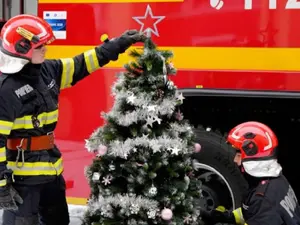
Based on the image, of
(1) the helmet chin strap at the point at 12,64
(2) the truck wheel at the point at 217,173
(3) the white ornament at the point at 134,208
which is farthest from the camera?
(2) the truck wheel at the point at 217,173

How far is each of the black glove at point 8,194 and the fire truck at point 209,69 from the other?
115cm

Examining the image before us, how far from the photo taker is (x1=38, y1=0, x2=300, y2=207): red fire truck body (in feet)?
12.9

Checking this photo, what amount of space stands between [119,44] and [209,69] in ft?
2.44

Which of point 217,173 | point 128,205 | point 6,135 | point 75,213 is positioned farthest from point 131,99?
point 75,213

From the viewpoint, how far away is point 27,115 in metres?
3.48

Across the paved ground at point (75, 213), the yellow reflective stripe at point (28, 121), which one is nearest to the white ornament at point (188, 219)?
the yellow reflective stripe at point (28, 121)

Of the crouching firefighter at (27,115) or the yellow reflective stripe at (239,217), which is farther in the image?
the yellow reflective stripe at (239,217)

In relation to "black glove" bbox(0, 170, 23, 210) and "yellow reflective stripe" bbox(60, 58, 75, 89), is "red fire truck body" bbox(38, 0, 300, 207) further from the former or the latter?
"black glove" bbox(0, 170, 23, 210)

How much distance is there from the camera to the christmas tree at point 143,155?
3105 millimetres

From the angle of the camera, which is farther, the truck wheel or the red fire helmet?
the truck wheel

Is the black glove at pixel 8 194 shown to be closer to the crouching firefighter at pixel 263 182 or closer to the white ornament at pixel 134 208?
the white ornament at pixel 134 208

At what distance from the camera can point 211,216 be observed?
387 cm

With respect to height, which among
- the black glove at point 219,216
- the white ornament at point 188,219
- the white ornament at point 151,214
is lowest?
the black glove at point 219,216

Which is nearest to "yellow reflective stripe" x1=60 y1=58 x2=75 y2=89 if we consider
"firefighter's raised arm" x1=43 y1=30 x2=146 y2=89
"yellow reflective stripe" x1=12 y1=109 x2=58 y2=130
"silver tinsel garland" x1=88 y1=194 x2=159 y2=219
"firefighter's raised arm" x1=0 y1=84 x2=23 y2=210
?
"firefighter's raised arm" x1=43 y1=30 x2=146 y2=89
